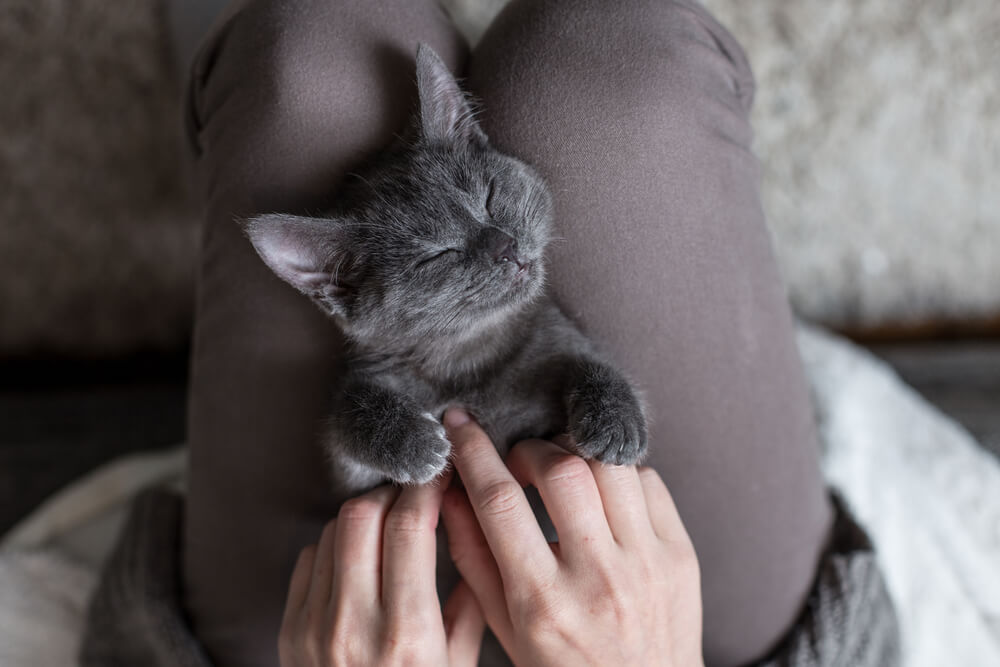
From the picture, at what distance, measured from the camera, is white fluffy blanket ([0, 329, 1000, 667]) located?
4.21 ft

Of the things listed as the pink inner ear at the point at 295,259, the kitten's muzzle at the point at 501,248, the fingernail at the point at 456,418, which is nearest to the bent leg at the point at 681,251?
the kitten's muzzle at the point at 501,248

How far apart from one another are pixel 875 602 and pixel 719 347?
536 mm

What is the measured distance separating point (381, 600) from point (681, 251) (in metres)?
0.67

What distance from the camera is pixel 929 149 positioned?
166 cm

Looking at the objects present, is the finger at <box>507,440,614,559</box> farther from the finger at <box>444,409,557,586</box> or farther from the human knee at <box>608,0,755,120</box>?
the human knee at <box>608,0,755,120</box>

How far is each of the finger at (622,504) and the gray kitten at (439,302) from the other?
0.03 metres

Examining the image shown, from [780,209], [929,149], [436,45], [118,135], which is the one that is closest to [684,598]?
[436,45]

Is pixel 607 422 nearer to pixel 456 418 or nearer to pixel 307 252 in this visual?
pixel 456 418

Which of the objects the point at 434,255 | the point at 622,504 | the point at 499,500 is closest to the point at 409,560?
the point at 499,500

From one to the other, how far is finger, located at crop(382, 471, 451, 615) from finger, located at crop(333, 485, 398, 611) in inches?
0.7

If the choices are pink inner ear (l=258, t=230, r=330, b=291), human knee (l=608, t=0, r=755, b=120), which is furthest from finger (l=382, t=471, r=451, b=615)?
human knee (l=608, t=0, r=755, b=120)

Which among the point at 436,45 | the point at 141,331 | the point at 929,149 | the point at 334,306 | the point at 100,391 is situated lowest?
the point at 100,391

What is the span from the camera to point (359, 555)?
0.93 meters

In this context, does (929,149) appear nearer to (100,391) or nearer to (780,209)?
(780,209)
